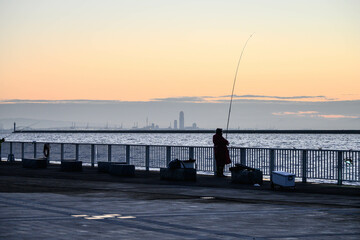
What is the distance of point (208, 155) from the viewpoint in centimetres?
2833

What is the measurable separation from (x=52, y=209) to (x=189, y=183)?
9716 millimetres

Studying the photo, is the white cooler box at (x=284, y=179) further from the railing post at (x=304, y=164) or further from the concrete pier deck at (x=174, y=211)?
the railing post at (x=304, y=164)

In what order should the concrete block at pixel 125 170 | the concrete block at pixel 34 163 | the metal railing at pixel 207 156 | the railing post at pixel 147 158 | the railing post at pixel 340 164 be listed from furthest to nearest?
the concrete block at pixel 34 163
the railing post at pixel 147 158
the concrete block at pixel 125 170
the metal railing at pixel 207 156
the railing post at pixel 340 164

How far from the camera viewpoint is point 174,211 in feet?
45.0

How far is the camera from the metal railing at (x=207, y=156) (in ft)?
78.5

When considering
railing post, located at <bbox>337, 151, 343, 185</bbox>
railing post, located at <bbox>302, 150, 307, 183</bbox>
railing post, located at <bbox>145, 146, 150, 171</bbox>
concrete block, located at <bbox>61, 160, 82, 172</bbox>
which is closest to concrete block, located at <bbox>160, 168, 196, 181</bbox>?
railing post, located at <bbox>302, 150, 307, 183</bbox>

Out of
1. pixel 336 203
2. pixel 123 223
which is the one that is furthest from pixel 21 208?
pixel 336 203

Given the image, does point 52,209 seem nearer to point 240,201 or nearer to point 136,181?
point 240,201

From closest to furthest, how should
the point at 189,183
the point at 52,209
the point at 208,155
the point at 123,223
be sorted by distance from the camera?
1. the point at 123,223
2. the point at 52,209
3. the point at 189,183
4. the point at 208,155

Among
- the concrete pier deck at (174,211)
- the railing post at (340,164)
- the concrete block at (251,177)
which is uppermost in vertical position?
the railing post at (340,164)

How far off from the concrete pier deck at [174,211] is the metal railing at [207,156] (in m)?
2.04

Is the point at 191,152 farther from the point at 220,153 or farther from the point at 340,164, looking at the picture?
the point at 340,164

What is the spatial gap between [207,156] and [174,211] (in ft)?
48.0

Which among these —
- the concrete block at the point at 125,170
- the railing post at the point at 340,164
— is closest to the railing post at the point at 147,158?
the concrete block at the point at 125,170
